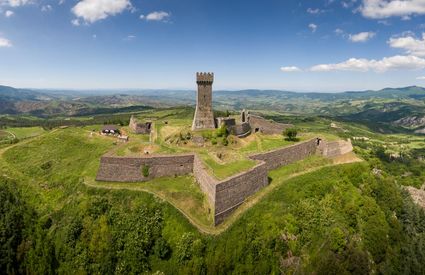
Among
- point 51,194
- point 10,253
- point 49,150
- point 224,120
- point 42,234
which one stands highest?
point 224,120

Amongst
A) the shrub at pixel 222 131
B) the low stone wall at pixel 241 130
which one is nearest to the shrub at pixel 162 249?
the shrub at pixel 222 131

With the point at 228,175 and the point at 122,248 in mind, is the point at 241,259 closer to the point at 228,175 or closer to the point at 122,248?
the point at 228,175

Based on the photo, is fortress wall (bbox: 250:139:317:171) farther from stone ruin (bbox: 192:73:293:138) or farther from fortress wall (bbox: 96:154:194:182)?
fortress wall (bbox: 96:154:194:182)

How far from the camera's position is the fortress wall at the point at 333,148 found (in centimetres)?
5384

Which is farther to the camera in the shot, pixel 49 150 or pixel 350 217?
pixel 49 150

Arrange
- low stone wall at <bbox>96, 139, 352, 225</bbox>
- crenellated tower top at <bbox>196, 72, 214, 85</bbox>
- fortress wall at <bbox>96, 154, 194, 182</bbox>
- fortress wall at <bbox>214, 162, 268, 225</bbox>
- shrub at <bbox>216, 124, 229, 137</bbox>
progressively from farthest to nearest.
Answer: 1. crenellated tower top at <bbox>196, 72, 214, 85</bbox>
2. shrub at <bbox>216, 124, 229, 137</bbox>
3. fortress wall at <bbox>96, 154, 194, 182</bbox>
4. low stone wall at <bbox>96, 139, 352, 225</bbox>
5. fortress wall at <bbox>214, 162, 268, 225</bbox>

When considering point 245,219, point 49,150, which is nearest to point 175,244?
point 245,219

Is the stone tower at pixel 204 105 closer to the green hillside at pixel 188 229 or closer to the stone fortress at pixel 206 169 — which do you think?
the stone fortress at pixel 206 169

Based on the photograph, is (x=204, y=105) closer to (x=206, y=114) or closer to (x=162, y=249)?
(x=206, y=114)

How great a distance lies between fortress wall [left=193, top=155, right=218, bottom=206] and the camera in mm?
32719

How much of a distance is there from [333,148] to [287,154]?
37.3ft

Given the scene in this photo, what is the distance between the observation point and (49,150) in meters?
54.7

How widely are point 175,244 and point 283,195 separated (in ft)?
53.7

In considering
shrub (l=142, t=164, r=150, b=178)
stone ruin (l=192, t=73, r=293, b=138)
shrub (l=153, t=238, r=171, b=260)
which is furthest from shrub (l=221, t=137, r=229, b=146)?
shrub (l=153, t=238, r=171, b=260)
